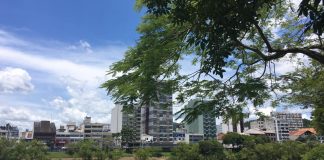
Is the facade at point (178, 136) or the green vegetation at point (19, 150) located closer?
the green vegetation at point (19, 150)

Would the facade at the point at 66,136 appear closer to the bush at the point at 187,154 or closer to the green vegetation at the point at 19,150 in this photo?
the green vegetation at the point at 19,150

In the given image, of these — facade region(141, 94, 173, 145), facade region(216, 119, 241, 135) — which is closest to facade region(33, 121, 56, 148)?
facade region(141, 94, 173, 145)

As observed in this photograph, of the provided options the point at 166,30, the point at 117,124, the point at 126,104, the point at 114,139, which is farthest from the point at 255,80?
the point at 117,124

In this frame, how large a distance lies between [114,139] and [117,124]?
1520 centimetres

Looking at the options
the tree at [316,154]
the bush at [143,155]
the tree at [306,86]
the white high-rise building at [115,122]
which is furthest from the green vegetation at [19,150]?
the white high-rise building at [115,122]

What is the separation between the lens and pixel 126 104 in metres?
4.76

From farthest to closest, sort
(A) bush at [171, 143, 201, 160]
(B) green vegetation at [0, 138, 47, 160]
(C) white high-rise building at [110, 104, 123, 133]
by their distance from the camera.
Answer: (C) white high-rise building at [110, 104, 123, 133] < (B) green vegetation at [0, 138, 47, 160] < (A) bush at [171, 143, 201, 160]

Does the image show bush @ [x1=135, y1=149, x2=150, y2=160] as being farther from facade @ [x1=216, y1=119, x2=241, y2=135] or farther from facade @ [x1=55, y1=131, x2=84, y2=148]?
facade @ [x1=55, y1=131, x2=84, y2=148]

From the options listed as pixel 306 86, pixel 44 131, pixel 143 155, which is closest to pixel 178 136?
pixel 44 131

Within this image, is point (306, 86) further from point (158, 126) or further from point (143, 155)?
point (158, 126)

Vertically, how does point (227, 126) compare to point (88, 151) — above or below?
above

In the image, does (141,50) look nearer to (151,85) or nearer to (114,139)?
(151,85)

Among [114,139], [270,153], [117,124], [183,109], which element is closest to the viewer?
[183,109]

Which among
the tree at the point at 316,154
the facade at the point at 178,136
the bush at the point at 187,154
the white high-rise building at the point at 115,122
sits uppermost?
the white high-rise building at the point at 115,122
